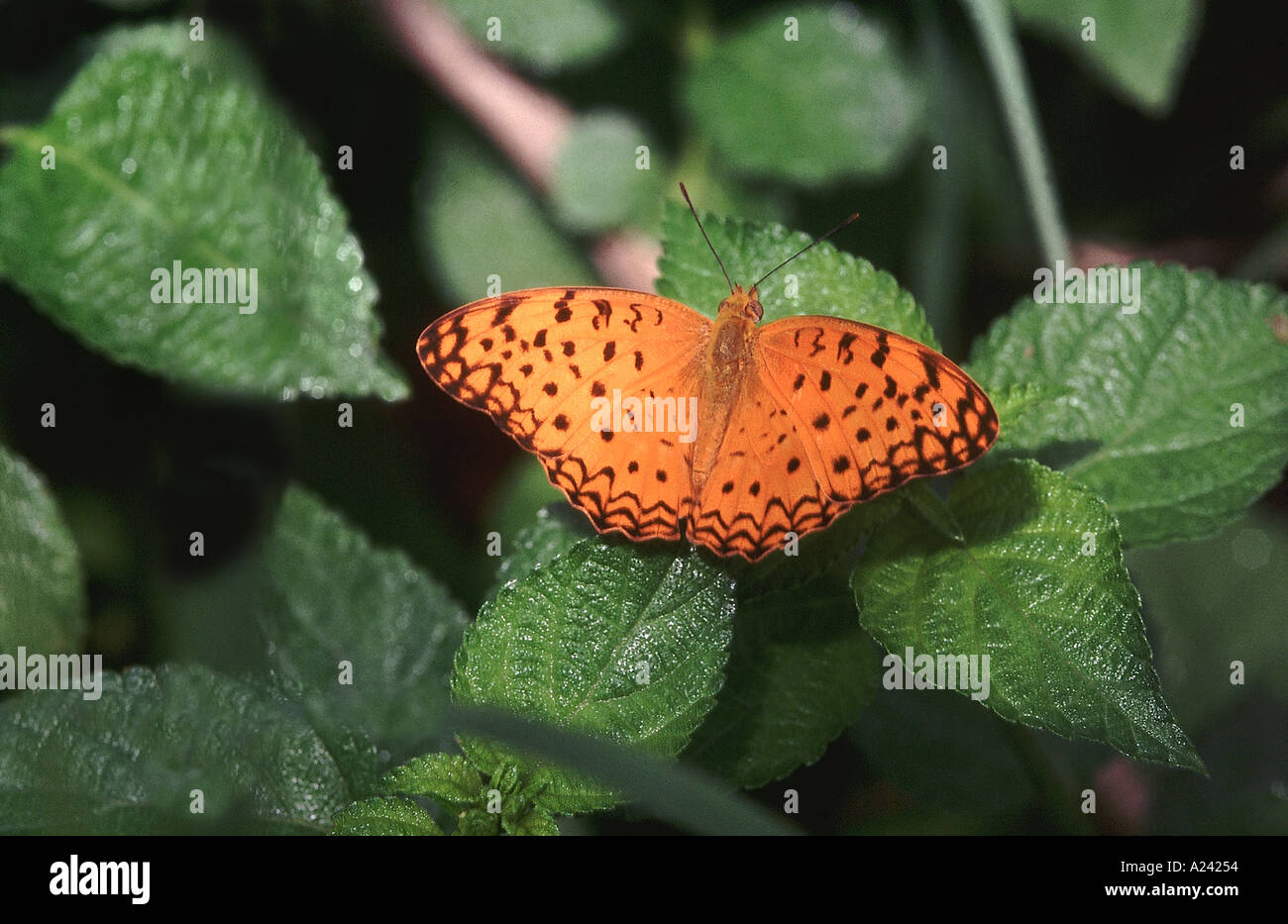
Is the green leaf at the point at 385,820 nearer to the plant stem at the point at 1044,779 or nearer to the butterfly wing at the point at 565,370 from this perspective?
the butterfly wing at the point at 565,370

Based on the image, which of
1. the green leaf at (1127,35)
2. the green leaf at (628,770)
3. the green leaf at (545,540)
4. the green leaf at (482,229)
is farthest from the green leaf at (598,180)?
the green leaf at (628,770)

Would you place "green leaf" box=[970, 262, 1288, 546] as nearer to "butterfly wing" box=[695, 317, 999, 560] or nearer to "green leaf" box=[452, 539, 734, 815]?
"butterfly wing" box=[695, 317, 999, 560]

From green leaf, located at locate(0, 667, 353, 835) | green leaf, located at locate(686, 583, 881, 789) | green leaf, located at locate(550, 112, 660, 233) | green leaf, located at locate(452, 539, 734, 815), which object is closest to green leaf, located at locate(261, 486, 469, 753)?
green leaf, located at locate(0, 667, 353, 835)

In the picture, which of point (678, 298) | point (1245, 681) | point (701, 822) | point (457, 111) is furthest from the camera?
point (457, 111)

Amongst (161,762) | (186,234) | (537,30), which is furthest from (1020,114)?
(161,762)

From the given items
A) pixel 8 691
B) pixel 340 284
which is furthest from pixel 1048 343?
pixel 8 691

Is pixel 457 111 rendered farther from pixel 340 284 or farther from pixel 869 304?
pixel 869 304

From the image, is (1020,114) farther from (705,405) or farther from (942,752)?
(942,752)
